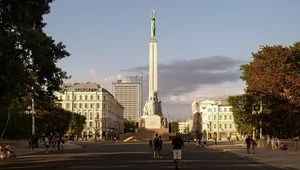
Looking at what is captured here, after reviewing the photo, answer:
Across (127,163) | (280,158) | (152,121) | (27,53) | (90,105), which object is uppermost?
(90,105)

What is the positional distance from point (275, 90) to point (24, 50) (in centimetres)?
4228

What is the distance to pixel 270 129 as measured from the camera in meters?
65.1

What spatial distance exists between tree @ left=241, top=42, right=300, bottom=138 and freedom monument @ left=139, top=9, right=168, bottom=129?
157ft

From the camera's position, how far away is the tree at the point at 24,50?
2306cm

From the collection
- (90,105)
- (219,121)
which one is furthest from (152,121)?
(219,121)

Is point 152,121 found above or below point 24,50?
below

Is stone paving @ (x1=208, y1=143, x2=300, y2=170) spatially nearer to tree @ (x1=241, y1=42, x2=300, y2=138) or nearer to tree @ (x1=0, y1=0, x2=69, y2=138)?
tree @ (x1=241, y1=42, x2=300, y2=138)

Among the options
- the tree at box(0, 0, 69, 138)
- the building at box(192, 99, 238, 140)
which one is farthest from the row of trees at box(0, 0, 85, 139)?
the building at box(192, 99, 238, 140)

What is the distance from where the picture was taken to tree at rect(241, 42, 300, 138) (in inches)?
2276

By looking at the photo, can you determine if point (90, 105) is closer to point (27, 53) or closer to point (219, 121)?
point (219, 121)

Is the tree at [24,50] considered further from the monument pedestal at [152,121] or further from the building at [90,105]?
the building at [90,105]

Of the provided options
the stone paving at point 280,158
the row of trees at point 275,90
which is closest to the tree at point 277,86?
the row of trees at point 275,90

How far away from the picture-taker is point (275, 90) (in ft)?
200

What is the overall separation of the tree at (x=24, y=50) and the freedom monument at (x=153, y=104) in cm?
8830
